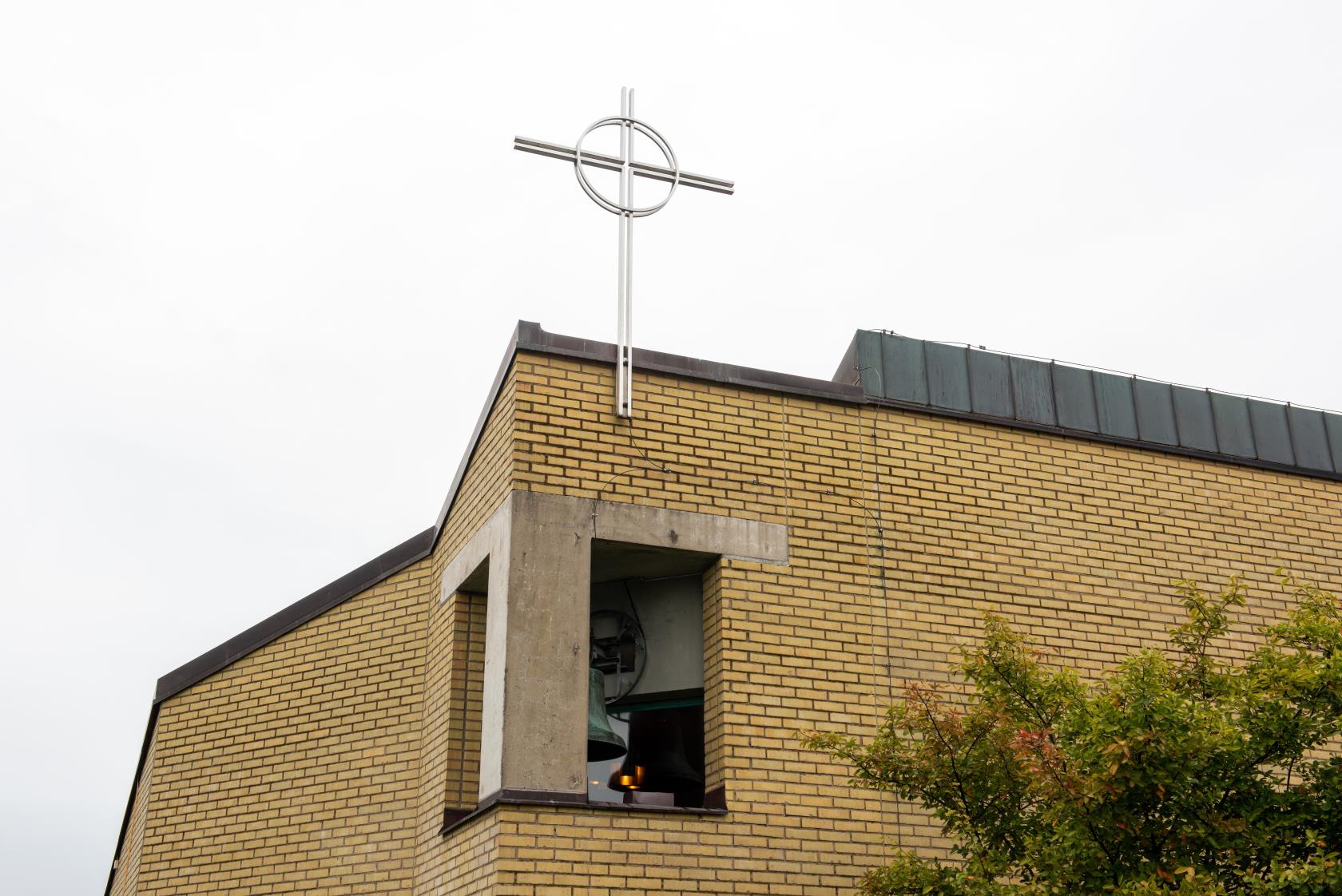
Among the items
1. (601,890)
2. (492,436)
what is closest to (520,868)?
(601,890)

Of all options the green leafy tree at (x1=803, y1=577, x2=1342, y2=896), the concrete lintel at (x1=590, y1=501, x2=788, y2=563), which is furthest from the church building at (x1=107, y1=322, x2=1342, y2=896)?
the green leafy tree at (x1=803, y1=577, x2=1342, y2=896)

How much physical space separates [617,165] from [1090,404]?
400 cm

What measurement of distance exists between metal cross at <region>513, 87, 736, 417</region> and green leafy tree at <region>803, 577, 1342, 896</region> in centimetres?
340

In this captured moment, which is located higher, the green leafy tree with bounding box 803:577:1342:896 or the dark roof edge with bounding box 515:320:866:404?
the dark roof edge with bounding box 515:320:866:404

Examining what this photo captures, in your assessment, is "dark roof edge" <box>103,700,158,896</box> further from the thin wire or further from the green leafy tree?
the green leafy tree

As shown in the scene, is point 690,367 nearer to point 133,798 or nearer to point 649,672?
point 649,672

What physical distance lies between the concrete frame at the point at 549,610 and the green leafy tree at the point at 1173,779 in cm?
233

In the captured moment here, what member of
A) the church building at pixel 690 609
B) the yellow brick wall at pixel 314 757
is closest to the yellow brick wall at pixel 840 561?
the church building at pixel 690 609

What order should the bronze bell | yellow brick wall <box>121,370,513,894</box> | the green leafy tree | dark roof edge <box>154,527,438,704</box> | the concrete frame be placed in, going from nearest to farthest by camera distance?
the green leafy tree
the concrete frame
the bronze bell
yellow brick wall <box>121,370,513,894</box>
dark roof edge <box>154,527,438,704</box>

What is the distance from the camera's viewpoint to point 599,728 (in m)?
8.70

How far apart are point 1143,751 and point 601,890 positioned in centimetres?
328

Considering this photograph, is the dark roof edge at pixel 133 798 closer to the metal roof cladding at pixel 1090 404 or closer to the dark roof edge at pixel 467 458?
the dark roof edge at pixel 467 458

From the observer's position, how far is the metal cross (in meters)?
9.21

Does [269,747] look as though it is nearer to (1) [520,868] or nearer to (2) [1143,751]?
(1) [520,868]
